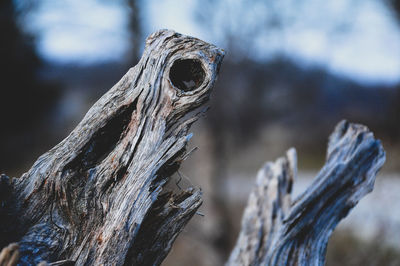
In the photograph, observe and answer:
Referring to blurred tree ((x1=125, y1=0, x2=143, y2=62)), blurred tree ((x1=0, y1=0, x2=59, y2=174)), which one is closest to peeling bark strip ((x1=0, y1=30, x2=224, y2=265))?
blurred tree ((x1=125, y1=0, x2=143, y2=62))

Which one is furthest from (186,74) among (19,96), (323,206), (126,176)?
(19,96)

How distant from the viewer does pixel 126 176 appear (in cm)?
190

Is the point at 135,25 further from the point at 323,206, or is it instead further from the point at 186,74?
the point at 323,206

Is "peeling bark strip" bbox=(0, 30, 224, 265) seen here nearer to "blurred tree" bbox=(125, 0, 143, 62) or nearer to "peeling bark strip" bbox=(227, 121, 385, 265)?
"peeling bark strip" bbox=(227, 121, 385, 265)

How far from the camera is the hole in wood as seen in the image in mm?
1930

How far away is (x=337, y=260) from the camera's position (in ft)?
16.8

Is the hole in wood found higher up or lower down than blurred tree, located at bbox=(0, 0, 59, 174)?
lower down

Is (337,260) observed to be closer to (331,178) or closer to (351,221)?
(351,221)

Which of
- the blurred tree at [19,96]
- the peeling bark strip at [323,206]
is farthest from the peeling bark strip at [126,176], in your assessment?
the blurred tree at [19,96]

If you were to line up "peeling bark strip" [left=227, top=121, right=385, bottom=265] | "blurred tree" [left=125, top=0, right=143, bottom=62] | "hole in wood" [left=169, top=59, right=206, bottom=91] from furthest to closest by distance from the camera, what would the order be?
"blurred tree" [left=125, top=0, right=143, bottom=62] → "peeling bark strip" [left=227, top=121, right=385, bottom=265] → "hole in wood" [left=169, top=59, right=206, bottom=91]

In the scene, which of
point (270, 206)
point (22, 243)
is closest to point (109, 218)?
point (22, 243)

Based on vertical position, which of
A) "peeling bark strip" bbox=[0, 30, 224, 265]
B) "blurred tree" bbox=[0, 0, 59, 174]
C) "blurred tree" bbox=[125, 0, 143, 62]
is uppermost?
"blurred tree" bbox=[0, 0, 59, 174]

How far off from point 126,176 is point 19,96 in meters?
12.8

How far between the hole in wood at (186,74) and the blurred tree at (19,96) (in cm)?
805
